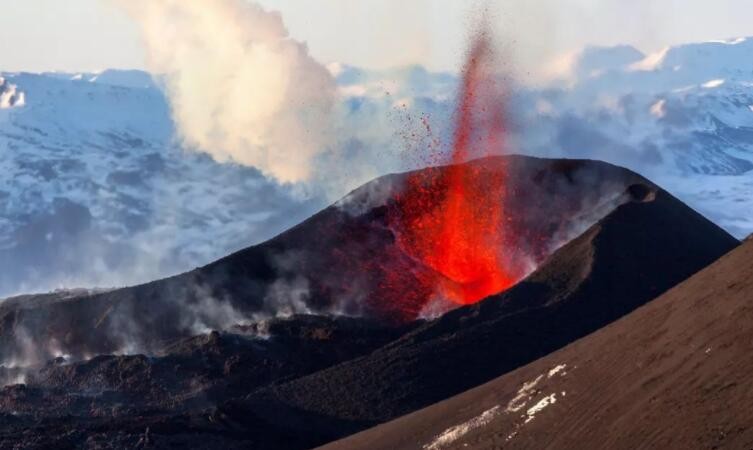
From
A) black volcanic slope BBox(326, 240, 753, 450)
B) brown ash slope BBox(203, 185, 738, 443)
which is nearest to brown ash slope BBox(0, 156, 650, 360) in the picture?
brown ash slope BBox(203, 185, 738, 443)

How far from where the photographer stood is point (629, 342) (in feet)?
136

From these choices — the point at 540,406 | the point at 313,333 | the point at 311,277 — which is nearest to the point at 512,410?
the point at 540,406

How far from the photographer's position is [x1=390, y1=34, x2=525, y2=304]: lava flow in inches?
2719

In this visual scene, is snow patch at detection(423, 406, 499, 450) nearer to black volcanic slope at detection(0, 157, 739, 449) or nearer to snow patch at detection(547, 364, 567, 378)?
snow patch at detection(547, 364, 567, 378)

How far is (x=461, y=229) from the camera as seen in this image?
244ft

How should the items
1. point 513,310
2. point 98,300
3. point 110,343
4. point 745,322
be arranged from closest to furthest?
point 745,322 < point 513,310 < point 110,343 < point 98,300

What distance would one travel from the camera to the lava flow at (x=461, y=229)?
227 ft

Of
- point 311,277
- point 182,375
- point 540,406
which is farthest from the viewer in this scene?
point 311,277

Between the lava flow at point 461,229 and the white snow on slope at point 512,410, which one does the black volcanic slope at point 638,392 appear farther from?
the lava flow at point 461,229

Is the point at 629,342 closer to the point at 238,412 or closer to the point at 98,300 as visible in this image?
the point at 238,412

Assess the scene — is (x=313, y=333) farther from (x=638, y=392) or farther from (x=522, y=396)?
(x=638, y=392)

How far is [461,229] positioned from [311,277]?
9.23m

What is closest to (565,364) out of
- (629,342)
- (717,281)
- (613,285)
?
(629,342)

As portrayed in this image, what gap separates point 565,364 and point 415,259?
29.9m
